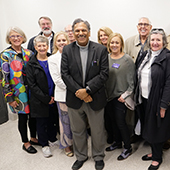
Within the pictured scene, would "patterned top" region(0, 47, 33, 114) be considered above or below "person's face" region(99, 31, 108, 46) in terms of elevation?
below

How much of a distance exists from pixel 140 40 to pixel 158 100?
40.3 inches

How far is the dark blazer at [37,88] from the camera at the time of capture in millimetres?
2172

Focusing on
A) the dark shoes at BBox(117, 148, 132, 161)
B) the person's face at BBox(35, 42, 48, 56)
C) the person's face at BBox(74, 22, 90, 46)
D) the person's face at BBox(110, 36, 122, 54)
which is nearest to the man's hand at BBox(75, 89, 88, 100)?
the person's face at BBox(74, 22, 90, 46)

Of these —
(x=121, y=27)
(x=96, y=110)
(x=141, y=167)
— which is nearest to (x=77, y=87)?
(x=96, y=110)

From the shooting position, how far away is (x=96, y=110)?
1932mm

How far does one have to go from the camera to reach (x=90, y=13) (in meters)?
3.17

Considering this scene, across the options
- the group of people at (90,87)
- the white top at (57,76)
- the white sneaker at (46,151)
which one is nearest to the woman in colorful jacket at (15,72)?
the group of people at (90,87)

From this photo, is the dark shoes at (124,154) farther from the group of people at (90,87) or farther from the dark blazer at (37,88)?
the dark blazer at (37,88)

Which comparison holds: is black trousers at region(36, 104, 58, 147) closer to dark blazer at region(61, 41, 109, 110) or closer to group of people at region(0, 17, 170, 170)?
group of people at region(0, 17, 170, 170)

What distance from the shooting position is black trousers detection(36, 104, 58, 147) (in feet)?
7.83

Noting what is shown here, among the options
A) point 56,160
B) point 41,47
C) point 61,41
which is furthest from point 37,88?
point 56,160

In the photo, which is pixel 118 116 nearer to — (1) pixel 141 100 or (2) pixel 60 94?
(1) pixel 141 100

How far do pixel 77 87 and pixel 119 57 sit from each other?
0.66 m

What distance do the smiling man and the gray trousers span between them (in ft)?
3.42
